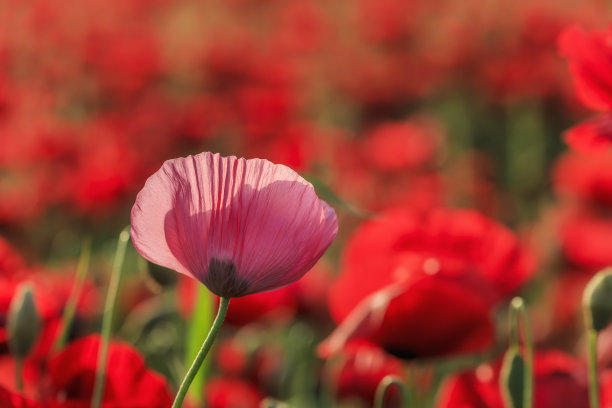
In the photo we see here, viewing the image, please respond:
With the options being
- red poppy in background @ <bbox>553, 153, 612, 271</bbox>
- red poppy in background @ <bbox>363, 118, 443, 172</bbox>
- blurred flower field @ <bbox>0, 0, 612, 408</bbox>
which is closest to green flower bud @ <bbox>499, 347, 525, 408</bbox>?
blurred flower field @ <bbox>0, 0, 612, 408</bbox>

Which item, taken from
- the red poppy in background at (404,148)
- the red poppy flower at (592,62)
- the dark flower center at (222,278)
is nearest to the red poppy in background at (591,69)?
the red poppy flower at (592,62)

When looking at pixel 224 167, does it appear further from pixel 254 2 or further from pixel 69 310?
pixel 254 2

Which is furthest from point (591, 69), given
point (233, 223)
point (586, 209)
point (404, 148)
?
point (404, 148)

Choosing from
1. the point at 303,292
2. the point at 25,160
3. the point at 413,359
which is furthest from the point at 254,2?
the point at 413,359

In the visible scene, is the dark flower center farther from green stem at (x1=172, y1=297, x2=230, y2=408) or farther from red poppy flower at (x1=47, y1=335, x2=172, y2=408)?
red poppy flower at (x1=47, y1=335, x2=172, y2=408)

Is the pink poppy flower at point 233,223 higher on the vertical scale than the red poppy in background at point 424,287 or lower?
higher

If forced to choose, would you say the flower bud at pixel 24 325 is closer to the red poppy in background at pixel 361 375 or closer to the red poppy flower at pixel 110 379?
the red poppy flower at pixel 110 379
